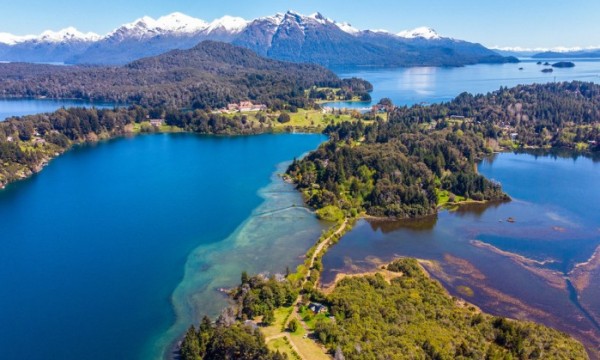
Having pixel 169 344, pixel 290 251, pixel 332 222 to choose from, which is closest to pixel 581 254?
pixel 332 222

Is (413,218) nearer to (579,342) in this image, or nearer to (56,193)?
(579,342)

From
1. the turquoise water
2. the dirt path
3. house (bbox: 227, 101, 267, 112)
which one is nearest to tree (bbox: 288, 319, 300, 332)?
the dirt path

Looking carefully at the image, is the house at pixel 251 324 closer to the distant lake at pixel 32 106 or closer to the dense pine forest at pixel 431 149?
the dense pine forest at pixel 431 149

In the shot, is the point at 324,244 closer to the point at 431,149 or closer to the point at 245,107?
the point at 431,149

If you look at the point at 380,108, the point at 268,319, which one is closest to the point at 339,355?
the point at 268,319

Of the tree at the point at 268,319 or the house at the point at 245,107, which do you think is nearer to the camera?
the tree at the point at 268,319

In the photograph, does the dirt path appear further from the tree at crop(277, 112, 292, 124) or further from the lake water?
the tree at crop(277, 112, 292, 124)

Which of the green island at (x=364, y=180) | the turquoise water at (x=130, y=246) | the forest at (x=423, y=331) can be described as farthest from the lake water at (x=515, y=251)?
the turquoise water at (x=130, y=246)
